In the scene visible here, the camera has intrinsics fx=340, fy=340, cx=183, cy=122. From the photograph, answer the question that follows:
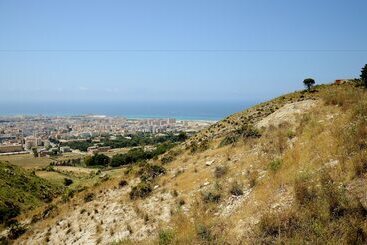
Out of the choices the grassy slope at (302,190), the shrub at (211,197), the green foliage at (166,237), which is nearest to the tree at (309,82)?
the grassy slope at (302,190)

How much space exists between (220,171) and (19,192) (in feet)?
93.3

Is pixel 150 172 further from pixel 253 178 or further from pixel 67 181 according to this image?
pixel 67 181

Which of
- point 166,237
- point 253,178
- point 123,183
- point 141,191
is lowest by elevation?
point 123,183

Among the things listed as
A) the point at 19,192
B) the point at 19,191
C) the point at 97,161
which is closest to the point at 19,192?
the point at 19,192

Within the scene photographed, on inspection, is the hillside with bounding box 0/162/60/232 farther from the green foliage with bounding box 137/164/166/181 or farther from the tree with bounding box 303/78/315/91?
the tree with bounding box 303/78/315/91

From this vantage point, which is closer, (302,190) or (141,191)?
(302,190)

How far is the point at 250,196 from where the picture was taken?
10344mm

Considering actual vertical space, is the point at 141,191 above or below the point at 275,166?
below

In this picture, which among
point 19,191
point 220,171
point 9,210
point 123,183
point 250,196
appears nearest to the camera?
point 250,196

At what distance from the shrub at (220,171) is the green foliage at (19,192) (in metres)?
19.0

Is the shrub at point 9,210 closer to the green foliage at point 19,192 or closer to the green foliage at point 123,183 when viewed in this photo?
the green foliage at point 19,192

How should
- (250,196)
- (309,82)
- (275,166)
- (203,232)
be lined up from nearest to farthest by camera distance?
(203,232) → (250,196) → (275,166) → (309,82)

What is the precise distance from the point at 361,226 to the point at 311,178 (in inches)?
89.3

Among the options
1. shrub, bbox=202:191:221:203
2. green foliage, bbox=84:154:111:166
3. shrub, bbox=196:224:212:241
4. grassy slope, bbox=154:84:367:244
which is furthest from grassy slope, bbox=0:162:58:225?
green foliage, bbox=84:154:111:166
